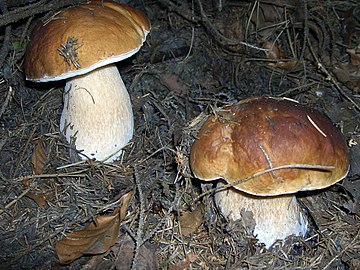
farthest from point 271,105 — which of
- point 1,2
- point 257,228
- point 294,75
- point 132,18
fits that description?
point 1,2

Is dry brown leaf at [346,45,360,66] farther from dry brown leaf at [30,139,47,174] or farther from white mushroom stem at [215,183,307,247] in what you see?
dry brown leaf at [30,139,47,174]

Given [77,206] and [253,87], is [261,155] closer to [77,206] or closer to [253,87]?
[77,206]

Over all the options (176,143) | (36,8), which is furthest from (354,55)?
(36,8)

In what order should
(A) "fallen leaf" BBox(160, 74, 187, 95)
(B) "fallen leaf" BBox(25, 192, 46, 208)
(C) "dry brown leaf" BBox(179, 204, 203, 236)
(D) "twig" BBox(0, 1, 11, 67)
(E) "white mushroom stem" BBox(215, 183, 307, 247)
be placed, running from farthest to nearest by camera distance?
(A) "fallen leaf" BBox(160, 74, 187, 95) → (D) "twig" BBox(0, 1, 11, 67) → (B) "fallen leaf" BBox(25, 192, 46, 208) → (C) "dry brown leaf" BBox(179, 204, 203, 236) → (E) "white mushroom stem" BBox(215, 183, 307, 247)

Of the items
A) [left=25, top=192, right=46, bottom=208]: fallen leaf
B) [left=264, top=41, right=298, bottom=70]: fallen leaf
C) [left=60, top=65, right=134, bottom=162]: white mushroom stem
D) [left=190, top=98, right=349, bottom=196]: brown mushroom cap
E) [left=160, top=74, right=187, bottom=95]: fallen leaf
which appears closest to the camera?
[left=190, top=98, right=349, bottom=196]: brown mushroom cap

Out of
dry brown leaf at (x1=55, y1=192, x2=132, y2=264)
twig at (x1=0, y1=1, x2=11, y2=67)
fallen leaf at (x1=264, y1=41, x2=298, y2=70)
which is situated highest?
twig at (x1=0, y1=1, x2=11, y2=67)

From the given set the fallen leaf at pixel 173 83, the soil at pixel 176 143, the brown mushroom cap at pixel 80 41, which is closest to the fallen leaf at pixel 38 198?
the soil at pixel 176 143

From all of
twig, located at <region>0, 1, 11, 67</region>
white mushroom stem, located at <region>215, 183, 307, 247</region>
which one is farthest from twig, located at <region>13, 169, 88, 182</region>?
white mushroom stem, located at <region>215, 183, 307, 247</region>
